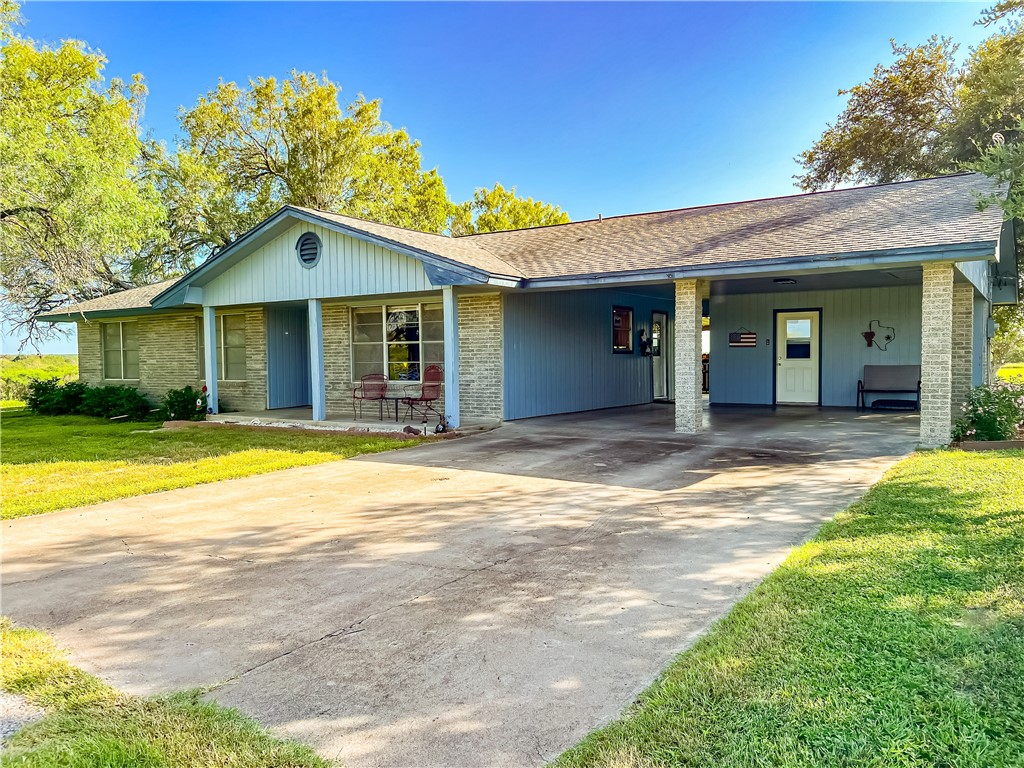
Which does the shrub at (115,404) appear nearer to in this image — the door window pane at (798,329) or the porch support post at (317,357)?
the porch support post at (317,357)

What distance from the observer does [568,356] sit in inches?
572

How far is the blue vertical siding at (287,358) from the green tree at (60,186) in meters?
3.74

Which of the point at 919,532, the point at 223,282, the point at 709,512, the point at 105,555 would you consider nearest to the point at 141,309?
the point at 223,282

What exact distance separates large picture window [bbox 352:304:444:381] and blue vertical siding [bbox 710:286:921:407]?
7.00 meters

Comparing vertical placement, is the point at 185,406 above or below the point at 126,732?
above

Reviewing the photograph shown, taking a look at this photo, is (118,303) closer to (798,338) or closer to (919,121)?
(798,338)

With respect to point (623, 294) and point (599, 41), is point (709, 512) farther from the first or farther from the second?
point (599, 41)

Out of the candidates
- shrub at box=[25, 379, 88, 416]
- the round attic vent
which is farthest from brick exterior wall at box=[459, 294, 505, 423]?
shrub at box=[25, 379, 88, 416]

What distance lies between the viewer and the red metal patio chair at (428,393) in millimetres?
13023

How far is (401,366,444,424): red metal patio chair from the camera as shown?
1302cm

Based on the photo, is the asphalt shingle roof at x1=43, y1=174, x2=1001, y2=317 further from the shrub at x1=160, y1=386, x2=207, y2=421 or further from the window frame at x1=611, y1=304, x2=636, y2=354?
the shrub at x1=160, y1=386, x2=207, y2=421

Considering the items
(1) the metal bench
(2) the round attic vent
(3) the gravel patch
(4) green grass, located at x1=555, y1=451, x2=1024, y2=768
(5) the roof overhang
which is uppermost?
(2) the round attic vent

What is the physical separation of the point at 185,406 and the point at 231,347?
8.19 feet

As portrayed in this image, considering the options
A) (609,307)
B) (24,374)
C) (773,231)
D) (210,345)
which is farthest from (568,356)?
(24,374)
